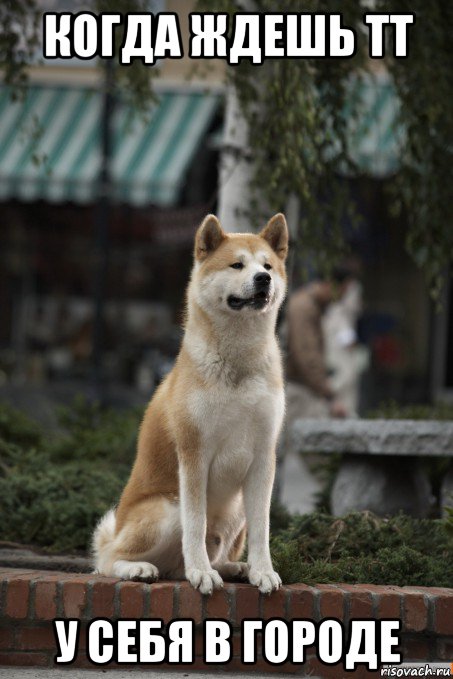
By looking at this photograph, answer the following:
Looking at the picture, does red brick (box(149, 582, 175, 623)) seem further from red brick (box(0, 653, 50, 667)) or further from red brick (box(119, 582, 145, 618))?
red brick (box(0, 653, 50, 667))

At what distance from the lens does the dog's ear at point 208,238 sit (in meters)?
4.28

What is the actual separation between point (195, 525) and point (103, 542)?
70 centimetres

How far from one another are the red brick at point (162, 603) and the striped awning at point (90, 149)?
9.47m

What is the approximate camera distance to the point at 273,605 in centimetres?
428

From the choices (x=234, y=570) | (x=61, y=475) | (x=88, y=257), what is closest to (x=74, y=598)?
(x=234, y=570)

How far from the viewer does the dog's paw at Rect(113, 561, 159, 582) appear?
434 cm

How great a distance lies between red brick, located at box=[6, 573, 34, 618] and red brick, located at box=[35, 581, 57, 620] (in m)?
0.04

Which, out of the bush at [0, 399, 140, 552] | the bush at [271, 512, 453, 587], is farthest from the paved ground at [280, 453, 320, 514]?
the bush at [271, 512, 453, 587]

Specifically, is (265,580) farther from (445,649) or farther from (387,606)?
(445,649)

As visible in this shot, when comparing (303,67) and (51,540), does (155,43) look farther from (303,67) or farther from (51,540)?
(51,540)

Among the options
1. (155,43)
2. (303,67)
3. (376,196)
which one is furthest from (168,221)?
(303,67)

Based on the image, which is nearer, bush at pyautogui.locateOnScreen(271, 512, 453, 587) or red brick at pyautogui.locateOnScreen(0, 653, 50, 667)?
red brick at pyautogui.locateOnScreen(0, 653, 50, 667)

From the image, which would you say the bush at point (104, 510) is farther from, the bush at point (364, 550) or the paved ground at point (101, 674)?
the paved ground at point (101, 674)

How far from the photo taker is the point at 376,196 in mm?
15305
